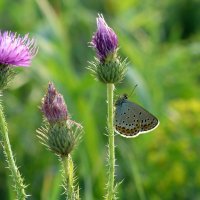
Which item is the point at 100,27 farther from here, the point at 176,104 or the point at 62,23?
the point at 62,23

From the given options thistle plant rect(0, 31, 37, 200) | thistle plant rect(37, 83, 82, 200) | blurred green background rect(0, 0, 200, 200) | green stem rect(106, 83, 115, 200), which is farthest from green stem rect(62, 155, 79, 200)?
blurred green background rect(0, 0, 200, 200)

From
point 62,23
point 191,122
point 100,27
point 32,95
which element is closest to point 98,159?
point 191,122

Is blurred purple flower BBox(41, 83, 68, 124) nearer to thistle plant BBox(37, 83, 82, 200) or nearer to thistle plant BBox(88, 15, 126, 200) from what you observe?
thistle plant BBox(37, 83, 82, 200)

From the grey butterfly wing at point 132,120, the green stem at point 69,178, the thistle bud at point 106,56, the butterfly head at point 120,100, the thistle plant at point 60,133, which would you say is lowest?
the green stem at point 69,178

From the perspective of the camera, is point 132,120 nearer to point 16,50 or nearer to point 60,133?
point 60,133

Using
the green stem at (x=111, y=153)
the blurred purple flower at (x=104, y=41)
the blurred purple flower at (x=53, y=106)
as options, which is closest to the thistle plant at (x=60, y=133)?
the blurred purple flower at (x=53, y=106)

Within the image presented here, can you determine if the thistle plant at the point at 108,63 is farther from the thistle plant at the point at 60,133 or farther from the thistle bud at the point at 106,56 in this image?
the thistle plant at the point at 60,133
